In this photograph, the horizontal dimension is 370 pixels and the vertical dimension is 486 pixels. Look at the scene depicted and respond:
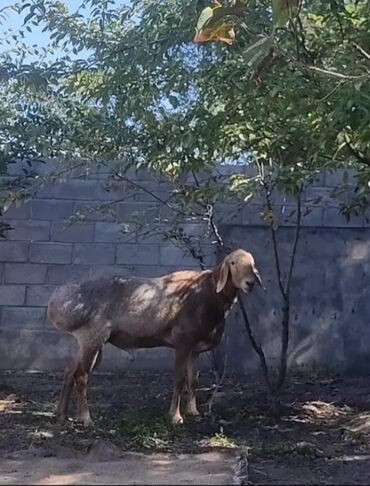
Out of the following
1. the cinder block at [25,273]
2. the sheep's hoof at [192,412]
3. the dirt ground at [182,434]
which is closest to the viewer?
the dirt ground at [182,434]

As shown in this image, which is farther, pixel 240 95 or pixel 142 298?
pixel 142 298

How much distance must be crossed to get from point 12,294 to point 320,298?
135 inches

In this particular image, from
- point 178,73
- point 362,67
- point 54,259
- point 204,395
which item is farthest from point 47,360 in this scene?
point 362,67

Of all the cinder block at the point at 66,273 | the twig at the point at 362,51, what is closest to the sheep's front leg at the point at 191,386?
the cinder block at the point at 66,273

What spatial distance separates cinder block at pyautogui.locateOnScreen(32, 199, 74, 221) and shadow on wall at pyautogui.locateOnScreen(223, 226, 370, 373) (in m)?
1.80

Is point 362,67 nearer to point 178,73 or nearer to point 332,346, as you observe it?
point 178,73

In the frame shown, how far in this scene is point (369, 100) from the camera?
584 centimetres

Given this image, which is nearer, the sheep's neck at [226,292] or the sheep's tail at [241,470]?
the sheep's tail at [241,470]

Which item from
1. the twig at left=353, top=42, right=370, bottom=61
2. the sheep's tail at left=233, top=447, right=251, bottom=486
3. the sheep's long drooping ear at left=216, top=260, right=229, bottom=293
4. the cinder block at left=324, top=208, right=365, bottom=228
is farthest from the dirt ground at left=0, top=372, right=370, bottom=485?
the twig at left=353, top=42, right=370, bottom=61

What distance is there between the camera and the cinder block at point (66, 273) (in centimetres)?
1009

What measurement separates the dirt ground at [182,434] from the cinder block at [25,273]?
3.39 ft

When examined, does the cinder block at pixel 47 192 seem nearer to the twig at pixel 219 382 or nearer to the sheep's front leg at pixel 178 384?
the twig at pixel 219 382

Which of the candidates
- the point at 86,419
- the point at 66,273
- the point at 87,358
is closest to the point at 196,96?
the point at 87,358

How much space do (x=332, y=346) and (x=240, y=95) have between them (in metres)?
4.25
